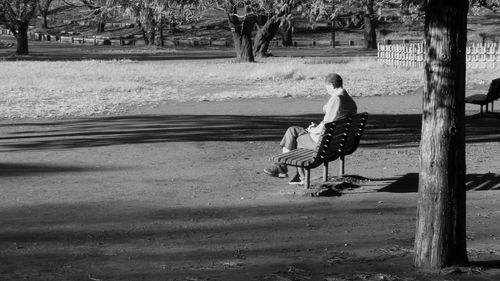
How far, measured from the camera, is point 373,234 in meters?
8.56

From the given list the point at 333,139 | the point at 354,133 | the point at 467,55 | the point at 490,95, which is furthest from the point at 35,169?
the point at 467,55

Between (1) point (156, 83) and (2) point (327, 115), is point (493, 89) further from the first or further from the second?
(1) point (156, 83)

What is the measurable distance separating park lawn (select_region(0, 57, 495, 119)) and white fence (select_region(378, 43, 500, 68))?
122 cm

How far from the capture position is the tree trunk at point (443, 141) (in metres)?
6.69

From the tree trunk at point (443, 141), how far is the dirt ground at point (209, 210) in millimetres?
235

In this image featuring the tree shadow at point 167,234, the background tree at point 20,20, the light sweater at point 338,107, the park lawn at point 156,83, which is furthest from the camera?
the background tree at point 20,20

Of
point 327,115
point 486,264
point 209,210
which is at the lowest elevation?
point 209,210

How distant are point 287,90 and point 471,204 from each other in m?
21.0

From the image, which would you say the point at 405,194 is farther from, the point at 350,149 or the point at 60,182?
the point at 60,182

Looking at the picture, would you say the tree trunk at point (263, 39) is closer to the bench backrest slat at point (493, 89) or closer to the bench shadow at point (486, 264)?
the bench backrest slat at point (493, 89)

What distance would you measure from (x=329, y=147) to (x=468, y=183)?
5.96 feet

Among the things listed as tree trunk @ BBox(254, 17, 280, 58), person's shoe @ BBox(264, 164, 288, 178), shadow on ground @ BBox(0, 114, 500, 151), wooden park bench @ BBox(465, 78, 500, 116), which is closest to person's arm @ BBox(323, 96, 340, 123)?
person's shoe @ BBox(264, 164, 288, 178)

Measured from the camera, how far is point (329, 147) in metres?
11.0

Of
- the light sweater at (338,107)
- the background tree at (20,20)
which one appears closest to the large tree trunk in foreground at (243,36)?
the background tree at (20,20)
